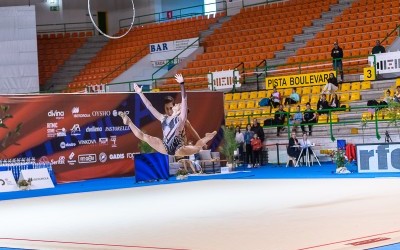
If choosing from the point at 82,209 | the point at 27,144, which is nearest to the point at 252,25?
the point at 27,144

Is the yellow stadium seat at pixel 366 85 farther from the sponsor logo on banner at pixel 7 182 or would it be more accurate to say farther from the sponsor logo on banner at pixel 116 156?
the sponsor logo on banner at pixel 7 182

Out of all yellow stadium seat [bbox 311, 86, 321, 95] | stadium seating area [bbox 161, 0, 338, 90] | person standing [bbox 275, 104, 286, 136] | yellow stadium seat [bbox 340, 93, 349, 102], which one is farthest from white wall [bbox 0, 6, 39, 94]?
yellow stadium seat [bbox 340, 93, 349, 102]

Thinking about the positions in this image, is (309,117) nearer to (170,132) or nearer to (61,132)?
(170,132)

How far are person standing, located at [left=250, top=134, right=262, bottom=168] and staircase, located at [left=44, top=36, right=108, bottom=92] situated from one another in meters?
15.6

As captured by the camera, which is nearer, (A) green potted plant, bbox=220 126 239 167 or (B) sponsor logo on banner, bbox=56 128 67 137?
(B) sponsor logo on banner, bbox=56 128 67 137

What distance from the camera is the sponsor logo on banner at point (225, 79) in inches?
1264

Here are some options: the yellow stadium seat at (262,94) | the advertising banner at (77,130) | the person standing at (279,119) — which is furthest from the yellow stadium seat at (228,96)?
the advertising banner at (77,130)

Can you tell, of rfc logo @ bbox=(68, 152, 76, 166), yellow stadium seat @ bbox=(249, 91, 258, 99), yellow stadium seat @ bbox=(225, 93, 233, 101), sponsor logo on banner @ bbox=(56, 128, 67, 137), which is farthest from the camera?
yellow stadium seat @ bbox=(225, 93, 233, 101)

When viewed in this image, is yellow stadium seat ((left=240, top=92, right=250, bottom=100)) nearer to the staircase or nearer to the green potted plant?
the green potted plant

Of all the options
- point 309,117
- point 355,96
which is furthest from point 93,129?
point 355,96

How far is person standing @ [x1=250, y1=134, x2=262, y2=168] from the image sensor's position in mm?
27602

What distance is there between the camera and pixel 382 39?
3075 centimetres

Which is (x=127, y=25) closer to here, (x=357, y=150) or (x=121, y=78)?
(x=121, y=78)

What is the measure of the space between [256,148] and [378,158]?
6807mm
